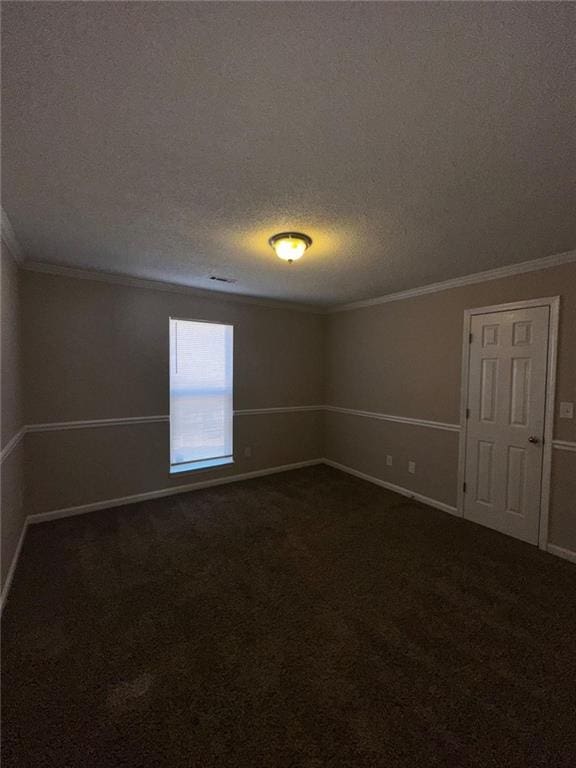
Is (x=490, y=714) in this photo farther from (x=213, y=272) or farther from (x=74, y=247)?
(x=74, y=247)

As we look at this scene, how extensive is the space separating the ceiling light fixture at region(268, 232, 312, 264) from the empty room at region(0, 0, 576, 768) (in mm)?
21

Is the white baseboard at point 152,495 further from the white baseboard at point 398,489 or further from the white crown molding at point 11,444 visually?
the white crown molding at point 11,444

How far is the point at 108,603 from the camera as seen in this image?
2100mm

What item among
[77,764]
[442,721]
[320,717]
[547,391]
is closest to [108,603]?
[77,764]

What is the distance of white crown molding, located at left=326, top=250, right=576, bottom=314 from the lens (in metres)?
2.72

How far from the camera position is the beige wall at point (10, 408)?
2.22 meters

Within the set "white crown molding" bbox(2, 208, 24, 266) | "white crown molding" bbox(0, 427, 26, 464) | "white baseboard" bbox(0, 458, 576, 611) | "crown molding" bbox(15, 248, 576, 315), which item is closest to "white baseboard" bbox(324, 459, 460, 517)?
"white baseboard" bbox(0, 458, 576, 611)

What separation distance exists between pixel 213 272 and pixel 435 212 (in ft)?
6.88

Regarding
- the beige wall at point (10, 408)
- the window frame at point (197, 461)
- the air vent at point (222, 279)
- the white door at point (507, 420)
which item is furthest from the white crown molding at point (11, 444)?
the white door at point (507, 420)

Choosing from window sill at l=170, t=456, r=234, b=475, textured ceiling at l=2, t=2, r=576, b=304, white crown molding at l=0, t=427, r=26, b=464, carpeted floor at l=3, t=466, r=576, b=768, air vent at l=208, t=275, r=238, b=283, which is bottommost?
carpeted floor at l=3, t=466, r=576, b=768

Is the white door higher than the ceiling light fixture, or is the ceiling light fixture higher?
the ceiling light fixture

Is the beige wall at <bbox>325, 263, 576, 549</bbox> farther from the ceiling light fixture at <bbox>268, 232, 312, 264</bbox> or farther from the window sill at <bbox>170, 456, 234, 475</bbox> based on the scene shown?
the ceiling light fixture at <bbox>268, 232, 312, 264</bbox>

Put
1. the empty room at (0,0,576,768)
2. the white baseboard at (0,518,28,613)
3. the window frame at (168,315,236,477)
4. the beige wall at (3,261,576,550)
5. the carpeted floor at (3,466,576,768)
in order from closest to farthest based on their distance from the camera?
the empty room at (0,0,576,768) → the carpeted floor at (3,466,576,768) → the white baseboard at (0,518,28,613) → the beige wall at (3,261,576,550) → the window frame at (168,315,236,477)

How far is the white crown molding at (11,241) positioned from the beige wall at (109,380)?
0.89 ft
